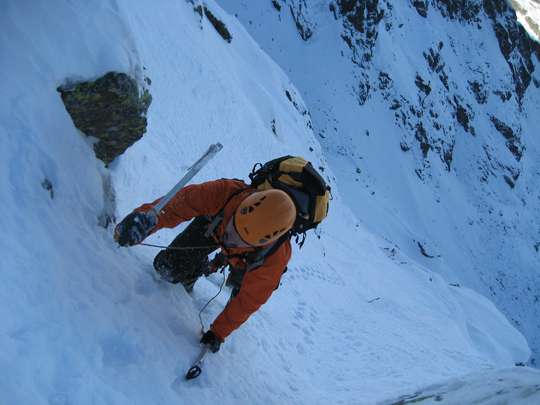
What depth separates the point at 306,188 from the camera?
4090 mm

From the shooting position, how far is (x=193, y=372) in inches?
159

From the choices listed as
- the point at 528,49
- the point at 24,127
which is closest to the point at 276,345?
the point at 24,127

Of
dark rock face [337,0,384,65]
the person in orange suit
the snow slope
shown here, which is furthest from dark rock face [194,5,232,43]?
the person in orange suit

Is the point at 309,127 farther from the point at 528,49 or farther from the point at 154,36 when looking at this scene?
the point at 528,49

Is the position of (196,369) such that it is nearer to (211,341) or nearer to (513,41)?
(211,341)

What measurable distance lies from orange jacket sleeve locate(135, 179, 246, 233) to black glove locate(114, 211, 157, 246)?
0.57 feet

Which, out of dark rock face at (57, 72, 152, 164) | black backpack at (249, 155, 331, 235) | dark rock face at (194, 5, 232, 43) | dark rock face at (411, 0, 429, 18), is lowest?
dark rock face at (411, 0, 429, 18)

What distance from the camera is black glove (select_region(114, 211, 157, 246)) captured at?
3697mm

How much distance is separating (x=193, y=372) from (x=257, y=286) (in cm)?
85

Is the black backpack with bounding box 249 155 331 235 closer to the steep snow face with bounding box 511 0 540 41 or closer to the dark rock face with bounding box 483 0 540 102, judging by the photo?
the dark rock face with bounding box 483 0 540 102

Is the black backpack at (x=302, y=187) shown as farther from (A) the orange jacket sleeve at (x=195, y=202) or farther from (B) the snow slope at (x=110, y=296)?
(B) the snow slope at (x=110, y=296)

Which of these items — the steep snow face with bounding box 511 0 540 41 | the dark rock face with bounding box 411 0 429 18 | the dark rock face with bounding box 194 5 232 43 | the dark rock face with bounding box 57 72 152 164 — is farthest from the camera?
the steep snow face with bounding box 511 0 540 41

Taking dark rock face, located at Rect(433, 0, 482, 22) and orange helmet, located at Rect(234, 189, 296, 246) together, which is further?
dark rock face, located at Rect(433, 0, 482, 22)

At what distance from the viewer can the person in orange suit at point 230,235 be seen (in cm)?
368
